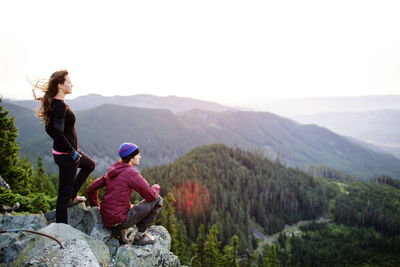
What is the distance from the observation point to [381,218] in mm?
156875

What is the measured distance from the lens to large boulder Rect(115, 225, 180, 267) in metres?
8.34

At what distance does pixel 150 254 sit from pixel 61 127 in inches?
243

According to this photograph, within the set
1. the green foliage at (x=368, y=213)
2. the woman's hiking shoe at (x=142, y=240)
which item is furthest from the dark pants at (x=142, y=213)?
the green foliage at (x=368, y=213)

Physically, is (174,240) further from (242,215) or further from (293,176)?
(293,176)

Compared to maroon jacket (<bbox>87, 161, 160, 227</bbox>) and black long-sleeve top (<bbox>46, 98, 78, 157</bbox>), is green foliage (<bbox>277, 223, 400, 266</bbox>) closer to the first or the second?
maroon jacket (<bbox>87, 161, 160, 227</bbox>)

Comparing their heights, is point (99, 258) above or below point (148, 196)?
below

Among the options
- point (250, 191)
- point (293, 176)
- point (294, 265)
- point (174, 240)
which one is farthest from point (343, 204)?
point (174, 240)

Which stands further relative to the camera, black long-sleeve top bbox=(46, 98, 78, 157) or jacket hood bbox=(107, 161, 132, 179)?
jacket hood bbox=(107, 161, 132, 179)

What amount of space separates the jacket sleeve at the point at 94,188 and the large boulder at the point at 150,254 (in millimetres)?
2317

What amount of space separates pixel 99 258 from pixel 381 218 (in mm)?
209320

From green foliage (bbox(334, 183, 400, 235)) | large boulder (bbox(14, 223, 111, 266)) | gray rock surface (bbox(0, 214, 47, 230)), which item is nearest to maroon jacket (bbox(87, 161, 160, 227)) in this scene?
large boulder (bbox(14, 223, 111, 266))

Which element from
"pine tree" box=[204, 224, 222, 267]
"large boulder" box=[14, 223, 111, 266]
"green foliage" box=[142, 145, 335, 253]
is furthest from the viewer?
"green foliage" box=[142, 145, 335, 253]

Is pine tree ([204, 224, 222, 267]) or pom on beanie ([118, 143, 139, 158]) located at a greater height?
pom on beanie ([118, 143, 139, 158])

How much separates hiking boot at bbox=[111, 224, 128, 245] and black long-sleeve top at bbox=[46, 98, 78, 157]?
343 centimetres
